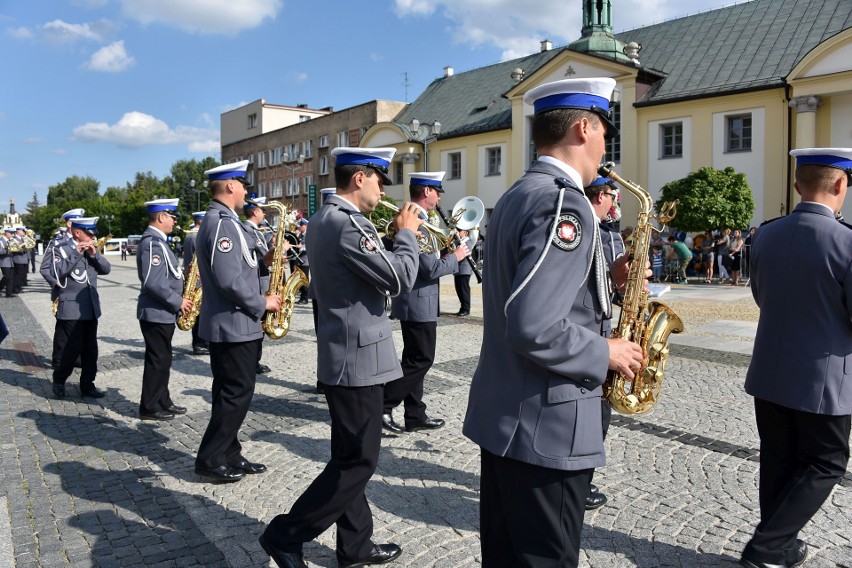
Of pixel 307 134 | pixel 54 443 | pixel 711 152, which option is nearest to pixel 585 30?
pixel 711 152

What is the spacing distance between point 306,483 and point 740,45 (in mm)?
30139

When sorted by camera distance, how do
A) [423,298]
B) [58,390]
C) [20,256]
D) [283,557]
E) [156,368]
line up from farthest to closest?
[20,256] < [58,390] < [156,368] < [423,298] < [283,557]

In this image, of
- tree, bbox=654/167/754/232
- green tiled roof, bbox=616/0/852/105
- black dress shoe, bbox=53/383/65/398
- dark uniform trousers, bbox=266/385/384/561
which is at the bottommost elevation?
black dress shoe, bbox=53/383/65/398

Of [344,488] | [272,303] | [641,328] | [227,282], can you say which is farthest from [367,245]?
[272,303]

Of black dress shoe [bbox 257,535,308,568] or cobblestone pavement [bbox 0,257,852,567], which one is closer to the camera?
black dress shoe [bbox 257,535,308,568]

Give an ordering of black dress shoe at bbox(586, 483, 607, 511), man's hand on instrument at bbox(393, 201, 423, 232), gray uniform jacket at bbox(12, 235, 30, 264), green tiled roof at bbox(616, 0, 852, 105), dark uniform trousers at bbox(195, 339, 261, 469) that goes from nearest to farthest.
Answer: man's hand on instrument at bbox(393, 201, 423, 232) < black dress shoe at bbox(586, 483, 607, 511) < dark uniform trousers at bbox(195, 339, 261, 469) < gray uniform jacket at bbox(12, 235, 30, 264) < green tiled roof at bbox(616, 0, 852, 105)

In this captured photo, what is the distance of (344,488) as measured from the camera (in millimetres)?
3400

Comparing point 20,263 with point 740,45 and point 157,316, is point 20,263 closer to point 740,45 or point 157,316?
point 157,316

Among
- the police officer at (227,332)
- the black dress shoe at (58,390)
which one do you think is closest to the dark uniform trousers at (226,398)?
the police officer at (227,332)

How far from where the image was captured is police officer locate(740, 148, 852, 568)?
331cm

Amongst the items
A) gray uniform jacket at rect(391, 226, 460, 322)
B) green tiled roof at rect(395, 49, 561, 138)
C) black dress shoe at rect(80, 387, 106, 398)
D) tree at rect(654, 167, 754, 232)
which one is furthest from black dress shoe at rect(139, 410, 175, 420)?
green tiled roof at rect(395, 49, 561, 138)

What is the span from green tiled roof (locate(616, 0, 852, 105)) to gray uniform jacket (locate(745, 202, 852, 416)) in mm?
25949

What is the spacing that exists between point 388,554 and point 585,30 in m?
32.9

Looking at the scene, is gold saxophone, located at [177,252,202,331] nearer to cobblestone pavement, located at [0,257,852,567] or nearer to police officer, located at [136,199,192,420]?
cobblestone pavement, located at [0,257,852,567]
